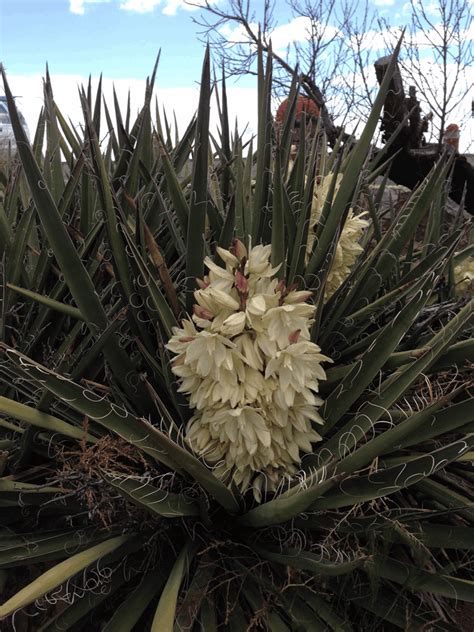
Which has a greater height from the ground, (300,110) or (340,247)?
(300,110)

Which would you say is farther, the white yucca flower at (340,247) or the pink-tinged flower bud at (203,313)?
the white yucca flower at (340,247)

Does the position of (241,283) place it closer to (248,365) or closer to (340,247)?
(248,365)

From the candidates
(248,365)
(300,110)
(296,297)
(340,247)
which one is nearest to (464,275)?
(340,247)

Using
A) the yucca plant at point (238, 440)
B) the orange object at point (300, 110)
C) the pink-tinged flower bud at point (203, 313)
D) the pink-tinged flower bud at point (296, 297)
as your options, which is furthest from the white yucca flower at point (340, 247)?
the pink-tinged flower bud at point (203, 313)

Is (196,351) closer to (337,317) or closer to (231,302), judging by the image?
(231,302)

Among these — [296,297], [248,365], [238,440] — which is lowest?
[238,440]

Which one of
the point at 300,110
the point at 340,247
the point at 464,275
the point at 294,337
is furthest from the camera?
the point at 300,110

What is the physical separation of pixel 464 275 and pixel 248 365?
4.17 feet

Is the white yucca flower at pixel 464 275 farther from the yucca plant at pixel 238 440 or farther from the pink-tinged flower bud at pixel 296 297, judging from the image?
the pink-tinged flower bud at pixel 296 297

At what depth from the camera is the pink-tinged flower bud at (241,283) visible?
4.08 feet

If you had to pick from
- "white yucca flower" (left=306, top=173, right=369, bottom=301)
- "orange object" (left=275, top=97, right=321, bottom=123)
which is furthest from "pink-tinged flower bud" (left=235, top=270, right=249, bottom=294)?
"orange object" (left=275, top=97, right=321, bottom=123)

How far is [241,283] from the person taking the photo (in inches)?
48.9

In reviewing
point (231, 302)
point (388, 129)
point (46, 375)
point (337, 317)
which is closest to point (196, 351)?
point (231, 302)

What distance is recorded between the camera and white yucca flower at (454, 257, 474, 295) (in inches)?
85.5
